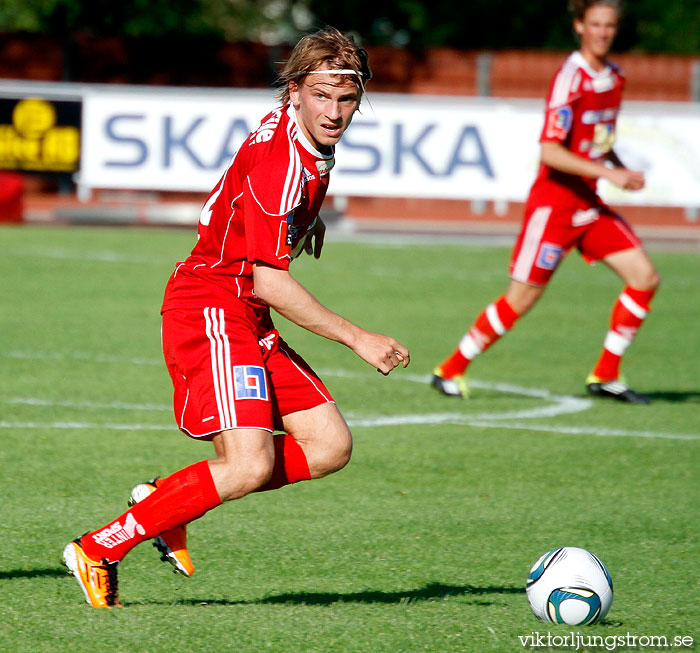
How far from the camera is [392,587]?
4.48 m

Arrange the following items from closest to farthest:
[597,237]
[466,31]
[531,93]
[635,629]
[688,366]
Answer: [635,629]
[597,237]
[688,366]
[531,93]
[466,31]

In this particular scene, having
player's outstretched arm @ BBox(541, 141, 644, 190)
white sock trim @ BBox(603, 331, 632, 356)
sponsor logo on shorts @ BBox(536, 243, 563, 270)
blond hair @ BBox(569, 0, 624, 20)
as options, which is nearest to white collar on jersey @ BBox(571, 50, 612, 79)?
blond hair @ BBox(569, 0, 624, 20)

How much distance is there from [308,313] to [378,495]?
1886 millimetres

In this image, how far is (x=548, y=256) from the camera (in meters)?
8.05

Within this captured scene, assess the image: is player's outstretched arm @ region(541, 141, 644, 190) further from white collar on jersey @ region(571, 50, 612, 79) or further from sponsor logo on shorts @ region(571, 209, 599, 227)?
white collar on jersey @ region(571, 50, 612, 79)

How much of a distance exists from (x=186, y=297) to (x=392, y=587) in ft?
4.05

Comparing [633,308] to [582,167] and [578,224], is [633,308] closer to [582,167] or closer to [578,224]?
[578,224]

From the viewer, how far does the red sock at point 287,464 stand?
436cm

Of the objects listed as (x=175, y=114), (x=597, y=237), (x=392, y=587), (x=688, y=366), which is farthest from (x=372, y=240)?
(x=392, y=587)

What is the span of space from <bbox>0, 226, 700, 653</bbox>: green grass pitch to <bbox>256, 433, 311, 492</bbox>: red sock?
0.39 metres

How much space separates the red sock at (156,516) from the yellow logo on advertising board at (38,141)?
1469 cm

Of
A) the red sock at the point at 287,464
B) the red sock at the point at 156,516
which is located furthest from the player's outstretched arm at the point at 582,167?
the red sock at the point at 156,516

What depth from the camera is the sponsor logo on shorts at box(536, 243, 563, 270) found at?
317 inches

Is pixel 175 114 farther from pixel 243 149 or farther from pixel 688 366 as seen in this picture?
pixel 243 149
